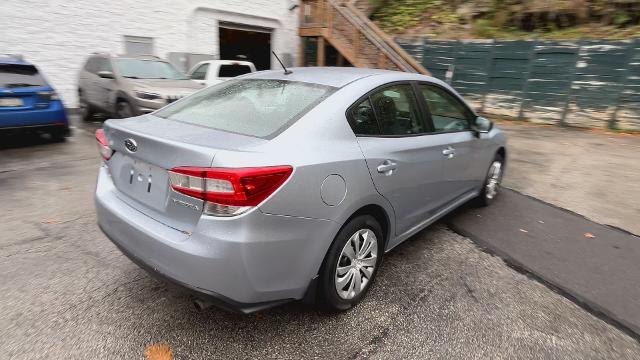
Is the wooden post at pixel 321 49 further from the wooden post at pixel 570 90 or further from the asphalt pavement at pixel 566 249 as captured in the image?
the asphalt pavement at pixel 566 249

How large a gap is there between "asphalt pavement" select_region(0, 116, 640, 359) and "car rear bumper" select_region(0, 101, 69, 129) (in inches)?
145

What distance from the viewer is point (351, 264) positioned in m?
2.66

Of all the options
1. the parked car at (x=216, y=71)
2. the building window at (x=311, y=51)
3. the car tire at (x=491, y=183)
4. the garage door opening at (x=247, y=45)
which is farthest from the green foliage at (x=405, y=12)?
the car tire at (x=491, y=183)

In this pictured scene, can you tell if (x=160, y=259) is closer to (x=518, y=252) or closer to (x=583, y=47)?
(x=518, y=252)

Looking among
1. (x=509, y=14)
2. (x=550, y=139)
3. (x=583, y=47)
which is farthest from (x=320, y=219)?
(x=509, y=14)

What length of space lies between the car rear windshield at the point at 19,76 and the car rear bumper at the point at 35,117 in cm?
41

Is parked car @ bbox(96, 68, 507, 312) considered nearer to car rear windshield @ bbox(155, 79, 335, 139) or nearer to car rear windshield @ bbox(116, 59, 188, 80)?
car rear windshield @ bbox(155, 79, 335, 139)

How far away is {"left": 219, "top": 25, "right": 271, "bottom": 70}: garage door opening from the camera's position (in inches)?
666

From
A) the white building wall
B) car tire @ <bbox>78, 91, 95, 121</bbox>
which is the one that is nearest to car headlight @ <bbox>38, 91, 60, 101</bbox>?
car tire @ <bbox>78, 91, 95, 121</bbox>

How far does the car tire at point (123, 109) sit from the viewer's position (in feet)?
25.7

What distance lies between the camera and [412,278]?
3.20 meters

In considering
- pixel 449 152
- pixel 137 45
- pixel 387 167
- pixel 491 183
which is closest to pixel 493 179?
pixel 491 183

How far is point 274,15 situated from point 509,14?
8247 mm

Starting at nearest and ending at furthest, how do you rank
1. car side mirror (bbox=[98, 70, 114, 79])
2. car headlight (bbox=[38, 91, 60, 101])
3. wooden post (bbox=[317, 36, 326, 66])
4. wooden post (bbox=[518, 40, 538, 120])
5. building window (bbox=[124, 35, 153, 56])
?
car headlight (bbox=[38, 91, 60, 101])
car side mirror (bbox=[98, 70, 114, 79])
wooden post (bbox=[518, 40, 538, 120])
building window (bbox=[124, 35, 153, 56])
wooden post (bbox=[317, 36, 326, 66])
